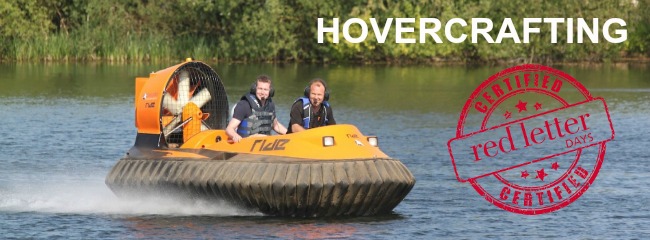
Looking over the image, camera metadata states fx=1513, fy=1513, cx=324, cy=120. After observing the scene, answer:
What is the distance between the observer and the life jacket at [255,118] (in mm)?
15617

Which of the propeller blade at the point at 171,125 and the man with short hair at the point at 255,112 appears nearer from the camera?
the man with short hair at the point at 255,112

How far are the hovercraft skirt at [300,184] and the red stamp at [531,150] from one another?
2.32m

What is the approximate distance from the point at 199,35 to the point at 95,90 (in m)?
21.1

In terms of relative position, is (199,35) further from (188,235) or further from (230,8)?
(188,235)

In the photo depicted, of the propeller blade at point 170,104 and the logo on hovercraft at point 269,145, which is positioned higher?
the propeller blade at point 170,104

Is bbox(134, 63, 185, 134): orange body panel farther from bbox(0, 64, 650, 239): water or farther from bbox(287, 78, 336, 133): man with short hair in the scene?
bbox(287, 78, 336, 133): man with short hair

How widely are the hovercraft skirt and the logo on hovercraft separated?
161 mm

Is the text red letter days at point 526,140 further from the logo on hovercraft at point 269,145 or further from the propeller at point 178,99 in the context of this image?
the logo on hovercraft at point 269,145

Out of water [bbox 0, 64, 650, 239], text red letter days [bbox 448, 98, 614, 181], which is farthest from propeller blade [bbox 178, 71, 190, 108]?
text red letter days [bbox 448, 98, 614, 181]

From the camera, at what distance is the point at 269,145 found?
14.9 meters

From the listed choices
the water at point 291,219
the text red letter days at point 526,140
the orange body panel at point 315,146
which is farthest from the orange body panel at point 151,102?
the text red letter days at point 526,140

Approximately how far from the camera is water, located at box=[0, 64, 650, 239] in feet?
48.6

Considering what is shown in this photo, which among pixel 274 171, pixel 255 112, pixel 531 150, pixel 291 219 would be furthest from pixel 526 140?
pixel 274 171

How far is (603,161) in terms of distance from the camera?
2138 centimetres
